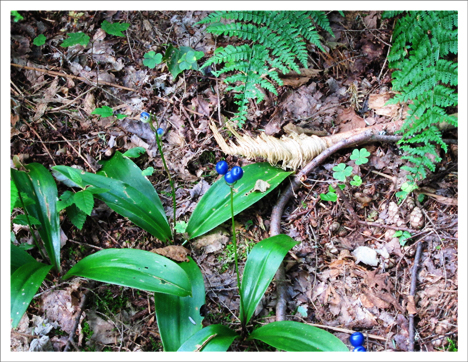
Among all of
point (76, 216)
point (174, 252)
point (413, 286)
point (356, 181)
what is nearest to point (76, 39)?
point (76, 216)

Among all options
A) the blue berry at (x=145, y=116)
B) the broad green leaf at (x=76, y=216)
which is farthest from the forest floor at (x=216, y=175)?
the blue berry at (x=145, y=116)

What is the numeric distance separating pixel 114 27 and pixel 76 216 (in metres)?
1.64

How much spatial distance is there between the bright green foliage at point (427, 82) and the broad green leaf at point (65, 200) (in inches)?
84.2

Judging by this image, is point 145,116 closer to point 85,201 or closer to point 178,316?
point 85,201

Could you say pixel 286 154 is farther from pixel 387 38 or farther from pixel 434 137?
pixel 387 38

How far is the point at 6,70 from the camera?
2270mm

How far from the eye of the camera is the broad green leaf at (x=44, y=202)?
2.20 m

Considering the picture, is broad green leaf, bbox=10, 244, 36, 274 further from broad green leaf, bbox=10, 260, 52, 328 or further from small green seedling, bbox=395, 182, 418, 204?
small green seedling, bbox=395, 182, 418, 204

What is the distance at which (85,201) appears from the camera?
7.00 ft

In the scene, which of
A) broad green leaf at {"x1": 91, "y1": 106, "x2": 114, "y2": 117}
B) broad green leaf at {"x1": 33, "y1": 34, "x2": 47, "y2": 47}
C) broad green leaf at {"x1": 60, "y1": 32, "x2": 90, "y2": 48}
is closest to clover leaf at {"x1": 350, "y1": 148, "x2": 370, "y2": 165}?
broad green leaf at {"x1": 91, "y1": 106, "x2": 114, "y2": 117}

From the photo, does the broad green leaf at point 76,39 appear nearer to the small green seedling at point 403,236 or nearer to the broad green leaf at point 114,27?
the broad green leaf at point 114,27

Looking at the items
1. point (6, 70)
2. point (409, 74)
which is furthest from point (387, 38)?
point (6, 70)

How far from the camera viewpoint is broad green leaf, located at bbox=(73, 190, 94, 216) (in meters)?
2.11

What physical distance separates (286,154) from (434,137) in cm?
93
